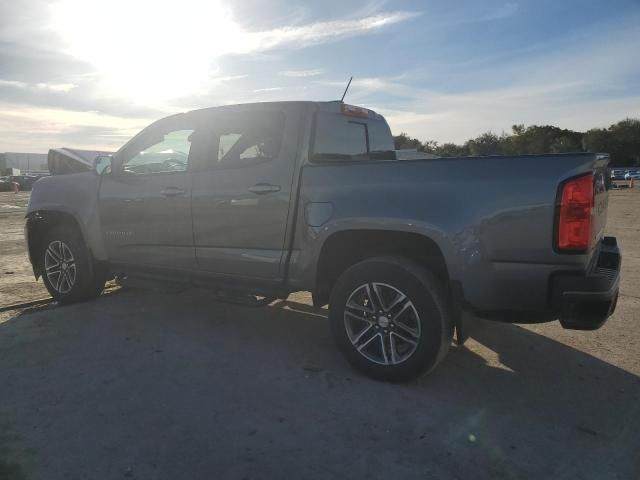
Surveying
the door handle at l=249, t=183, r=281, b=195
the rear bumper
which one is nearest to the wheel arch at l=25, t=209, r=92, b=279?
the door handle at l=249, t=183, r=281, b=195

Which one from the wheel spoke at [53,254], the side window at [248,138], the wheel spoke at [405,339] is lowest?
the wheel spoke at [405,339]

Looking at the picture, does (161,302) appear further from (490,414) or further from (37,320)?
(490,414)

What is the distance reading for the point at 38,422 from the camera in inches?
116

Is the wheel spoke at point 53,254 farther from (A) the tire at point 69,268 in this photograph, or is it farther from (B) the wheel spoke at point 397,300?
(B) the wheel spoke at point 397,300

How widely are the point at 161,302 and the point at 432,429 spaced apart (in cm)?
354

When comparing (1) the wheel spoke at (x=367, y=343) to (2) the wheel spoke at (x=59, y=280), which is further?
(2) the wheel spoke at (x=59, y=280)

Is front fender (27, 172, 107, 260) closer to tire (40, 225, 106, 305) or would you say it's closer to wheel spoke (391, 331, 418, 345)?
tire (40, 225, 106, 305)

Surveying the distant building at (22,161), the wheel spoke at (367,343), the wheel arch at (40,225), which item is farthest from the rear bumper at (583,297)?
the distant building at (22,161)

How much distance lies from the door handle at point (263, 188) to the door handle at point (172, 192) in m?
0.80

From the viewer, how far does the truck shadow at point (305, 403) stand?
2.58 meters

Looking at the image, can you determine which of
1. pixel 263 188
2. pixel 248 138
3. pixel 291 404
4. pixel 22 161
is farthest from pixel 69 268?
pixel 22 161

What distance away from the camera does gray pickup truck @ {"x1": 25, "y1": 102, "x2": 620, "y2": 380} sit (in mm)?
2898

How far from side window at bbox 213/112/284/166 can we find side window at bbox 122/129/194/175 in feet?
1.71

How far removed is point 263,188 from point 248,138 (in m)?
0.58
